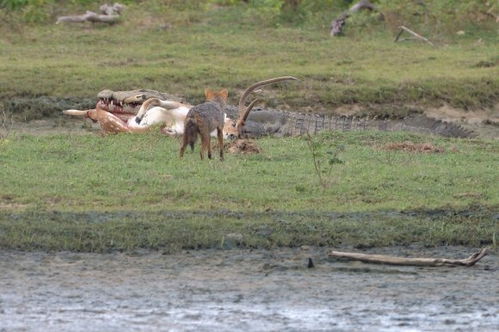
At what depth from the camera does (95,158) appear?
1162 cm

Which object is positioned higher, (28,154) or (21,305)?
(28,154)

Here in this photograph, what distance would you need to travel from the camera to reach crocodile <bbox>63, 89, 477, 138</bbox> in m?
14.0

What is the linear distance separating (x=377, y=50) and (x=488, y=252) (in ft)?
34.3

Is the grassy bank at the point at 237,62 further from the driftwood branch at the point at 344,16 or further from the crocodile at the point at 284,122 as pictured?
the crocodile at the point at 284,122

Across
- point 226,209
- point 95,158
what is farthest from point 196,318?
point 95,158

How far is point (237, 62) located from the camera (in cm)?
1773

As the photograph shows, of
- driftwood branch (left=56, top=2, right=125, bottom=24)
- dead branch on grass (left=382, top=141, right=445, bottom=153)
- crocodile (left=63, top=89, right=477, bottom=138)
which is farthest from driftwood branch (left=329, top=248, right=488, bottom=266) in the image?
driftwood branch (left=56, top=2, right=125, bottom=24)

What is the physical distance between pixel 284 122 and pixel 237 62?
378 cm

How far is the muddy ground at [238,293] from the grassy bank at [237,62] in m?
6.97

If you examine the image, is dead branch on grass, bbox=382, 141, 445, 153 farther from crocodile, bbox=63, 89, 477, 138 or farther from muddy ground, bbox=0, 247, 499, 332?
muddy ground, bbox=0, 247, 499, 332

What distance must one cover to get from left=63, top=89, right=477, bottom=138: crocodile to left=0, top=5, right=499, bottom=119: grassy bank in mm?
1109

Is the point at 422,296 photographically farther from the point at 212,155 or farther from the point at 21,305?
the point at 212,155

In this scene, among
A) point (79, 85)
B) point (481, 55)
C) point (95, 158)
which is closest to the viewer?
point (95, 158)

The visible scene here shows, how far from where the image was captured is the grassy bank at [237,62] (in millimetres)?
15977
